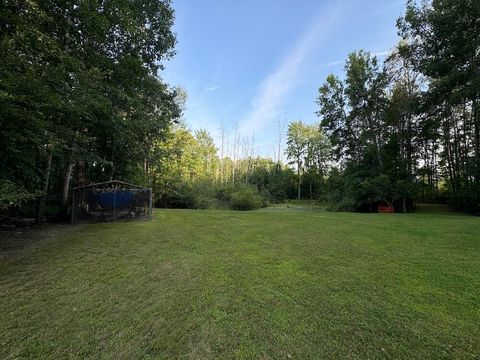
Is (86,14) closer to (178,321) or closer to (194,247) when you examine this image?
(194,247)

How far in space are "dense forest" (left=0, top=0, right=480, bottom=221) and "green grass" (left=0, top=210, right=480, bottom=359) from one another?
68.0 inches

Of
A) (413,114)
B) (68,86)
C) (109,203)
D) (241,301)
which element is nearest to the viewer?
(241,301)

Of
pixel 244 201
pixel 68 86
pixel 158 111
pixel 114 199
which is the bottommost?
pixel 244 201

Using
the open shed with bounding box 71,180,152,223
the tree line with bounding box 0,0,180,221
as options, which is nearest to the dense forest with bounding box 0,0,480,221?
the tree line with bounding box 0,0,180,221

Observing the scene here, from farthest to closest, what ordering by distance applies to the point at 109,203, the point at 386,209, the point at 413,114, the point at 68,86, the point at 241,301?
the point at 413,114, the point at 386,209, the point at 109,203, the point at 68,86, the point at 241,301

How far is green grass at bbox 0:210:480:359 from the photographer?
1878mm

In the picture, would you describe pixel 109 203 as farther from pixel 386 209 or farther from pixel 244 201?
pixel 386 209

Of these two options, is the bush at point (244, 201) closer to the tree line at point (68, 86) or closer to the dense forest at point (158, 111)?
the dense forest at point (158, 111)

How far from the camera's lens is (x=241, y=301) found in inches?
103

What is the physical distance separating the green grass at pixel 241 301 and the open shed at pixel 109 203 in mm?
3180

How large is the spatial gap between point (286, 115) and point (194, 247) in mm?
30654

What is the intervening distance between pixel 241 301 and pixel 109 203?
7149 millimetres

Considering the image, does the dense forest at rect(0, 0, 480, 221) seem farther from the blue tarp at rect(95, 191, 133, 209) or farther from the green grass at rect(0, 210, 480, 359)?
the green grass at rect(0, 210, 480, 359)

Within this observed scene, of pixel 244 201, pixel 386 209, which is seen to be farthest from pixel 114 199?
pixel 386 209
